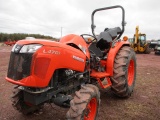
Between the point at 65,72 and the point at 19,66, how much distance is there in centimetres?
80

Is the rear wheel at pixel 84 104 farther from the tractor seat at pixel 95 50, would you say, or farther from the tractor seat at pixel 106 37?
the tractor seat at pixel 106 37

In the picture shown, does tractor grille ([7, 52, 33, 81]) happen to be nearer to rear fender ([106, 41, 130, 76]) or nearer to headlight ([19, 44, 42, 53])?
headlight ([19, 44, 42, 53])

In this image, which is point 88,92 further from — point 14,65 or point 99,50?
point 99,50

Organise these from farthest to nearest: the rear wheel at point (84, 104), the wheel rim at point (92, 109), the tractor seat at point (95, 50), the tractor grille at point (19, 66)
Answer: the tractor seat at point (95, 50) → the wheel rim at point (92, 109) → the rear wheel at point (84, 104) → the tractor grille at point (19, 66)

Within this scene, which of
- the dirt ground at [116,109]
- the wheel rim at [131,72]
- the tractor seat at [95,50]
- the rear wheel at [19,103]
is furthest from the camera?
the wheel rim at [131,72]

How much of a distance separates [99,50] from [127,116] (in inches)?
63.4

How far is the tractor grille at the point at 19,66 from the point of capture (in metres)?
2.94

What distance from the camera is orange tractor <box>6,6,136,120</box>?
297cm

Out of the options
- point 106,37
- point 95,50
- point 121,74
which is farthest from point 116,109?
point 106,37

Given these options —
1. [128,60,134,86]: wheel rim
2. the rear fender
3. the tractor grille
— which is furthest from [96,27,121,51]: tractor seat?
the tractor grille

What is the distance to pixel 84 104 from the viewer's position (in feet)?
10.5

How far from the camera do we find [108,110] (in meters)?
4.45

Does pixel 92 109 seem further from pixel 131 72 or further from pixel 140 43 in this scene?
pixel 140 43

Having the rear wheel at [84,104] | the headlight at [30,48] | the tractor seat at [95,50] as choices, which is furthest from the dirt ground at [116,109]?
the headlight at [30,48]
